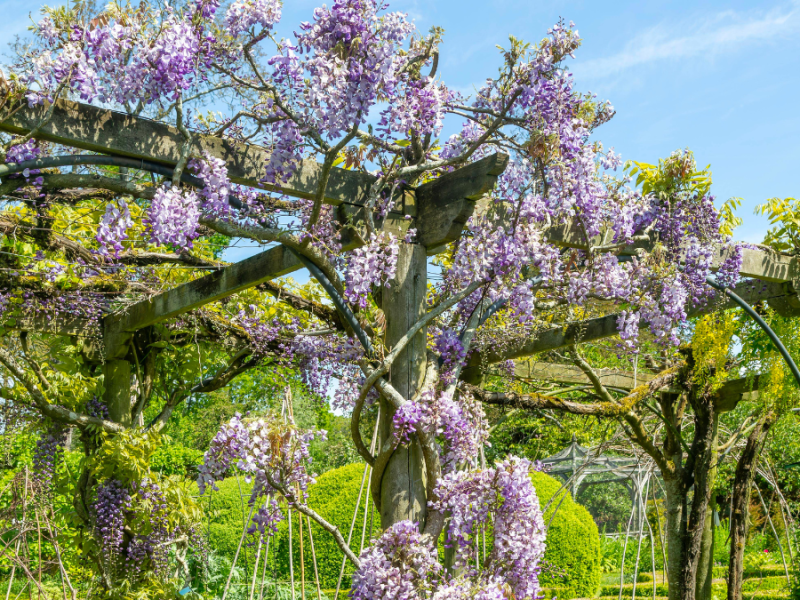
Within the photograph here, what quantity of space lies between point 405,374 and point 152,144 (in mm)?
1242

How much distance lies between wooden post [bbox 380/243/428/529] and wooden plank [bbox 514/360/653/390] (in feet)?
7.97

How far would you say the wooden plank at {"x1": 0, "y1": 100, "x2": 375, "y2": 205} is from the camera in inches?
88.7

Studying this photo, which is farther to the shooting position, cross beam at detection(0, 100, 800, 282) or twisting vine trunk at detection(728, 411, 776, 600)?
twisting vine trunk at detection(728, 411, 776, 600)

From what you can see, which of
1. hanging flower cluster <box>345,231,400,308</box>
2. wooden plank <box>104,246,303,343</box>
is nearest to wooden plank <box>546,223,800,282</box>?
hanging flower cluster <box>345,231,400,308</box>

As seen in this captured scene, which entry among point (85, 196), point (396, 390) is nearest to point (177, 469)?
point (85, 196)

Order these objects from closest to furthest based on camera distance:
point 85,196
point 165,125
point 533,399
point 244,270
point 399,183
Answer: point 165,125 < point 399,183 < point 244,270 < point 85,196 < point 533,399

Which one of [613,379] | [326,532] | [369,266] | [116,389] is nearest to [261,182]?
[369,266]

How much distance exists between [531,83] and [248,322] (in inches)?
117

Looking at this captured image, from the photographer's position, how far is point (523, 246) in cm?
279

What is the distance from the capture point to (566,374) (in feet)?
18.2

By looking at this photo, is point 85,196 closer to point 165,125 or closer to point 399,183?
point 165,125

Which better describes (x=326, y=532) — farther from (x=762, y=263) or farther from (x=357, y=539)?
(x=762, y=263)

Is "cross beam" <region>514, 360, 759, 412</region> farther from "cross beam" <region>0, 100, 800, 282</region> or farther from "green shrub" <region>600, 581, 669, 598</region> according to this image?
Result: "green shrub" <region>600, 581, 669, 598</region>

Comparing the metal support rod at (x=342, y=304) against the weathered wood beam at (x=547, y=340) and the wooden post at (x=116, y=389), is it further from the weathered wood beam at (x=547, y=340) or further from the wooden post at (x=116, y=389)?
the wooden post at (x=116, y=389)
